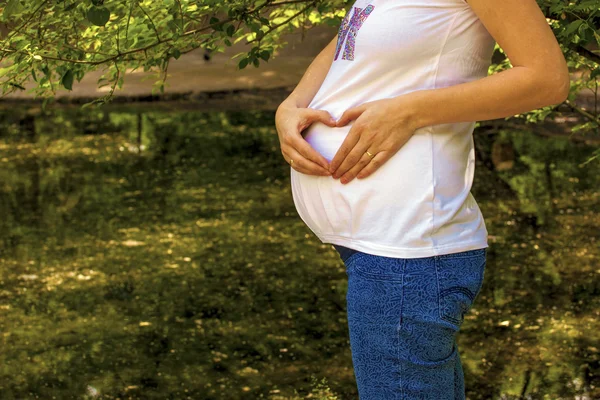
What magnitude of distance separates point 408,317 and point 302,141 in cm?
34

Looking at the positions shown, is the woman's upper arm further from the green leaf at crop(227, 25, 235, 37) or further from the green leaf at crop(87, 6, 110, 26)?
the green leaf at crop(227, 25, 235, 37)

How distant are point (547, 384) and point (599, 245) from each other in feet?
6.25

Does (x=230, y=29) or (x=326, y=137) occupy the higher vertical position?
(x=326, y=137)

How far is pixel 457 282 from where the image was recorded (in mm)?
1420

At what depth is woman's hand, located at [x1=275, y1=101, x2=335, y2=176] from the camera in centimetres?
151

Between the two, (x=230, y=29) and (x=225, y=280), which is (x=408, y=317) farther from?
(x=225, y=280)

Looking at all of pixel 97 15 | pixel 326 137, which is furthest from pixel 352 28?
pixel 97 15

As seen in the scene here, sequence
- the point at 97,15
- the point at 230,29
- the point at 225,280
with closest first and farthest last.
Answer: the point at 97,15, the point at 230,29, the point at 225,280

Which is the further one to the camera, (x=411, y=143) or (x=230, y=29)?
(x=230, y=29)

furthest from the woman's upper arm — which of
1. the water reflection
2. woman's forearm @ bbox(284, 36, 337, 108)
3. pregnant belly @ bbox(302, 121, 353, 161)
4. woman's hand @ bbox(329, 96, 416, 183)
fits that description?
the water reflection

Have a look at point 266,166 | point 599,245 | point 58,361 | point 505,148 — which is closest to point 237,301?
point 58,361

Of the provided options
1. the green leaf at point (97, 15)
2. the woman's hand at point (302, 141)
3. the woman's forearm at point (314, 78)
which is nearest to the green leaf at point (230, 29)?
the green leaf at point (97, 15)

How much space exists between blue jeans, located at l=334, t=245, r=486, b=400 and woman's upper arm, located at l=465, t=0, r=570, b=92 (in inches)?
12.0

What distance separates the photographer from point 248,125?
9.84m
